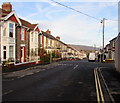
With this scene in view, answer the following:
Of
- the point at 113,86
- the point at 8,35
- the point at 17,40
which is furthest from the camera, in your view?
the point at 17,40

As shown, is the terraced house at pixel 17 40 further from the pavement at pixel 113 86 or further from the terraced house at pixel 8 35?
the pavement at pixel 113 86

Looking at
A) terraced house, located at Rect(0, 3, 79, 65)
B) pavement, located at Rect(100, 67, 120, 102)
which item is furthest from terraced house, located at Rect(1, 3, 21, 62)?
pavement, located at Rect(100, 67, 120, 102)

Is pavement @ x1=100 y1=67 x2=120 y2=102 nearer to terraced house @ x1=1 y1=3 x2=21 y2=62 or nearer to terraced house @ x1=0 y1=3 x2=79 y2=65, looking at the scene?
terraced house @ x1=0 y1=3 x2=79 y2=65

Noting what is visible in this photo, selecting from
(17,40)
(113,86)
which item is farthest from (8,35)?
(113,86)

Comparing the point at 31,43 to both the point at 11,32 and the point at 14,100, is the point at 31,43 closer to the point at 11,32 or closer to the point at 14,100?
the point at 11,32

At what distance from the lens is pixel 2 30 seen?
70.8ft

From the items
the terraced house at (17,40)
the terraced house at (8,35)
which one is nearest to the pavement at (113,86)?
the terraced house at (17,40)

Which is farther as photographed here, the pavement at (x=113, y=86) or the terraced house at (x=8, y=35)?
the terraced house at (x=8, y=35)

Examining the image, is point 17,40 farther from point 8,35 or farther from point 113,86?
point 113,86

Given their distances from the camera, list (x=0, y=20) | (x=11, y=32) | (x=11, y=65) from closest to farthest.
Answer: (x=11, y=65) → (x=0, y=20) → (x=11, y=32)

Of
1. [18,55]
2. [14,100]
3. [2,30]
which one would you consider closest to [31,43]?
[18,55]

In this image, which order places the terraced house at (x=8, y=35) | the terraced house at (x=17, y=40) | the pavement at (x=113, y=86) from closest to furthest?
the pavement at (x=113, y=86), the terraced house at (x=8, y=35), the terraced house at (x=17, y=40)

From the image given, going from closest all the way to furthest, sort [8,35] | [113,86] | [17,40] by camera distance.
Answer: [113,86], [8,35], [17,40]

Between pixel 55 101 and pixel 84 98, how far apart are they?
147 centimetres
